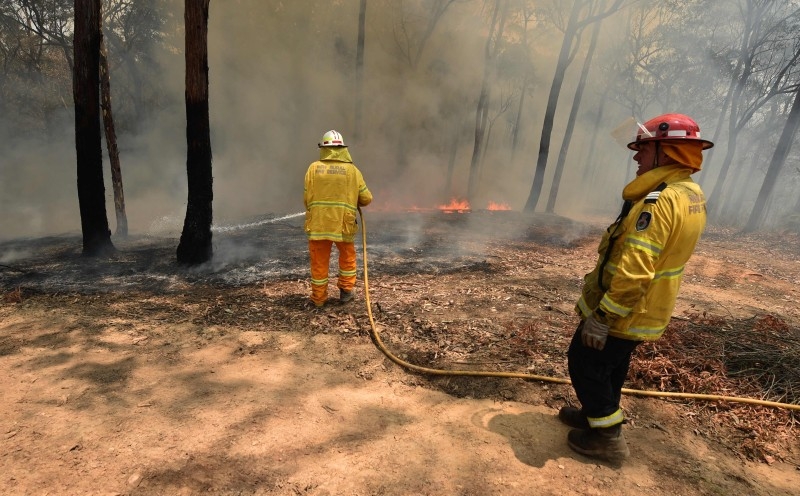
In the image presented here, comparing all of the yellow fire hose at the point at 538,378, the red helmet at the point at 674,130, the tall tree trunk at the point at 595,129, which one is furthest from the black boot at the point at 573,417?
the tall tree trunk at the point at 595,129

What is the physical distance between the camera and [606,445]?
8.13 feet

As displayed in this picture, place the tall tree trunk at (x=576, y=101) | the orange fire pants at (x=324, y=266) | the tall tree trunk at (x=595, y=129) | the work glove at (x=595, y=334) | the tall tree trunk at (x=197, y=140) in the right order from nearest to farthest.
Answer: the work glove at (x=595, y=334) < the orange fire pants at (x=324, y=266) < the tall tree trunk at (x=197, y=140) < the tall tree trunk at (x=576, y=101) < the tall tree trunk at (x=595, y=129)

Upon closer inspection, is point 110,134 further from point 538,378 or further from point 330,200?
point 538,378

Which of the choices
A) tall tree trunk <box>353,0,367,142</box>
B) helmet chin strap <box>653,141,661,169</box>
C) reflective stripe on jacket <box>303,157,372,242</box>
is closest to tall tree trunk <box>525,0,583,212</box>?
tall tree trunk <box>353,0,367,142</box>

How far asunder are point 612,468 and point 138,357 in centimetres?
399

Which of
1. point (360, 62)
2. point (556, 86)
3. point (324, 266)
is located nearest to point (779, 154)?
point (556, 86)

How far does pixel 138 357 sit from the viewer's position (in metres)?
3.62

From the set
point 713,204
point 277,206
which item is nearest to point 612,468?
point 277,206

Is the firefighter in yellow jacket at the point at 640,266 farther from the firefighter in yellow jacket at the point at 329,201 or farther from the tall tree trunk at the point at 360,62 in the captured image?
the tall tree trunk at the point at 360,62

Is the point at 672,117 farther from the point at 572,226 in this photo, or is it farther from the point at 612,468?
the point at 572,226

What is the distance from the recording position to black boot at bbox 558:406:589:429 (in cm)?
280

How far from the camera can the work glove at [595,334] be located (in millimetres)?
2221

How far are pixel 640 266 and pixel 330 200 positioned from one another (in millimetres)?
3415

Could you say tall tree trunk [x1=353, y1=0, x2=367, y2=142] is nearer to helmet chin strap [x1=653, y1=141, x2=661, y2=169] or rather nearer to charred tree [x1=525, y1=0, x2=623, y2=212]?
charred tree [x1=525, y1=0, x2=623, y2=212]
